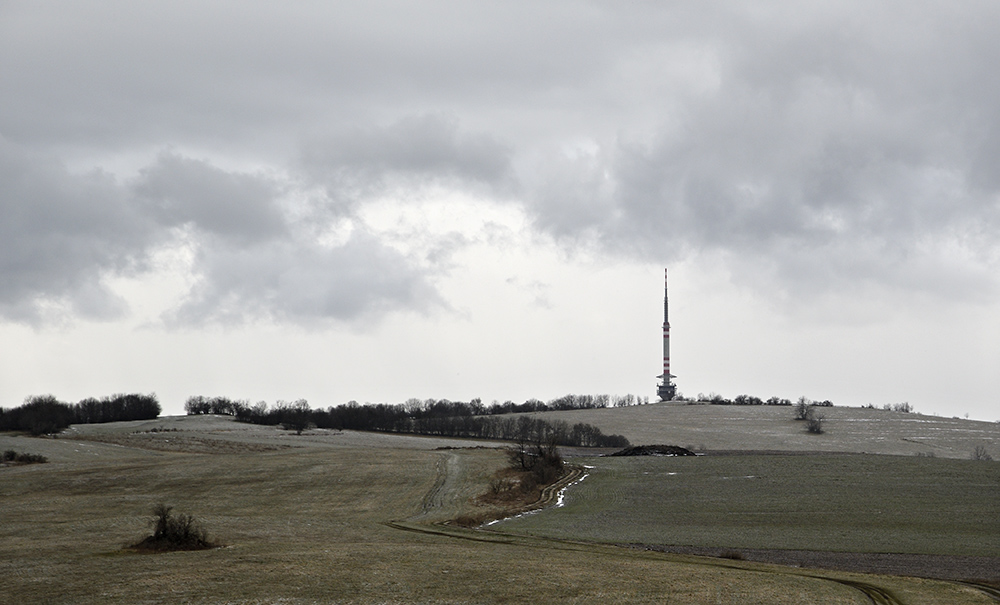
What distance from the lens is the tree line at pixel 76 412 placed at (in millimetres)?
135875

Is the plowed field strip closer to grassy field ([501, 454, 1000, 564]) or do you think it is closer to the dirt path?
the dirt path

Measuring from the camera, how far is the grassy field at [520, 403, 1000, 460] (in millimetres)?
117750

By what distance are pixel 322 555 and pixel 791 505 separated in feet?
112

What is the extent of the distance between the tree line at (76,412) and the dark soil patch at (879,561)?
112257mm

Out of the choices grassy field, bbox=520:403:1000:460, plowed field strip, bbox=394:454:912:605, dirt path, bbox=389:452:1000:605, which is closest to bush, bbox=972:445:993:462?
grassy field, bbox=520:403:1000:460

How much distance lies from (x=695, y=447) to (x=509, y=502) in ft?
207

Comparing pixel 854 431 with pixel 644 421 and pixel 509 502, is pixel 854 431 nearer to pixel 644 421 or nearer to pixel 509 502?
pixel 644 421

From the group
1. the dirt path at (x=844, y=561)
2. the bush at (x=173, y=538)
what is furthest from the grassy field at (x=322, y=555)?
the bush at (x=173, y=538)

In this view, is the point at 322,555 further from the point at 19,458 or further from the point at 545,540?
the point at 19,458

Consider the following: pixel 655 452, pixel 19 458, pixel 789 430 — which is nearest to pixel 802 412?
pixel 789 430

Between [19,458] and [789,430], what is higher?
[789,430]

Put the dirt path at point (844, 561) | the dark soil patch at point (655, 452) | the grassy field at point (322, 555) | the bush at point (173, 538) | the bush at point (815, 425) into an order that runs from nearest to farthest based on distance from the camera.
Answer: the grassy field at point (322, 555) → the dirt path at point (844, 561) → the bush at point (173, 538) → the dark soil patch at point (655, 452) → the bush at point (815, 425)

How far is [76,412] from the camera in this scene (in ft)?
560

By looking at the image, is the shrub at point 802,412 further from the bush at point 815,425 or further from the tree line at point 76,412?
the tree line at point 76,412
